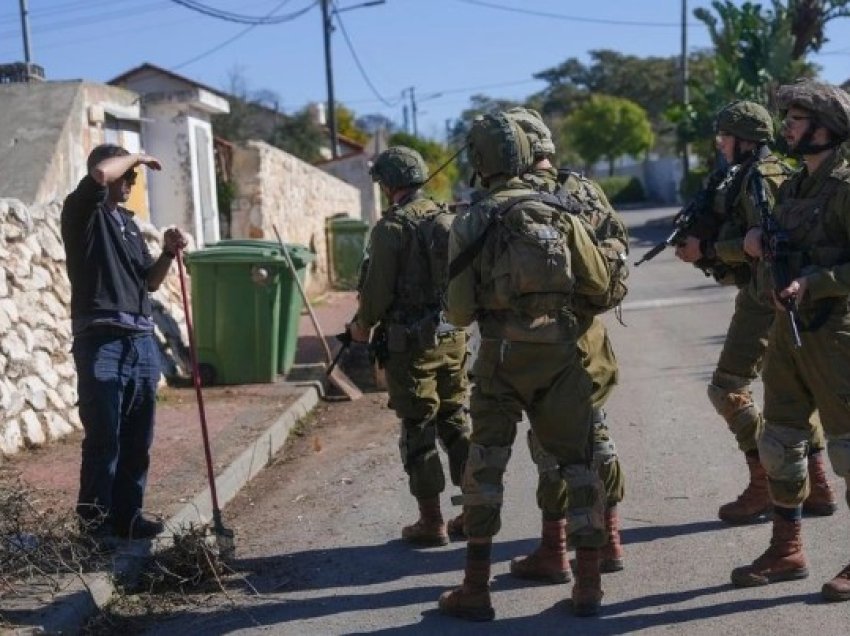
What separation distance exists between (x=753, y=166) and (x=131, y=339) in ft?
9.99

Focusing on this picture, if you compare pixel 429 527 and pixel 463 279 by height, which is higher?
pixel 463 279

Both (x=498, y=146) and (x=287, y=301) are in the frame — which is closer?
(x=498, y=146)

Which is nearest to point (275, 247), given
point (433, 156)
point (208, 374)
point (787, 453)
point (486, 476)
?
point (208, 374)

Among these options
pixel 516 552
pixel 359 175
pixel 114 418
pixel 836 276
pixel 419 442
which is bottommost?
pixel 516 552

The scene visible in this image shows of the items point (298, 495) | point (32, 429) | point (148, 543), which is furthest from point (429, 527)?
point (32, 429)

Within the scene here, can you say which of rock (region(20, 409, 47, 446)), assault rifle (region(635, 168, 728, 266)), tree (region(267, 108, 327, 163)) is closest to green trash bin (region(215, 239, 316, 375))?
rock (region(20, 409, 47, 446))

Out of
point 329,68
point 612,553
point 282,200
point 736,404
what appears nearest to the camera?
point 612,553

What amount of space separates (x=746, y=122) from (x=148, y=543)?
353cm

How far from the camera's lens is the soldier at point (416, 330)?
589 centimetres

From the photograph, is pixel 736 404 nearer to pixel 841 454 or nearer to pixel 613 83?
pixel 841 454

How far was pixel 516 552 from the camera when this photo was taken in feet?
19.2

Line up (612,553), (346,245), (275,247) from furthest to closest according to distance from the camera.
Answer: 1. (346,245)
2. (275,247)
3. (612,553)

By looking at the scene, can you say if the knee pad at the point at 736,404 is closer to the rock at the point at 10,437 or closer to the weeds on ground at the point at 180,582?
the weeds on ground at the point at 180,582

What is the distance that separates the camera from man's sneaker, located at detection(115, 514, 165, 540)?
597 centimetres
